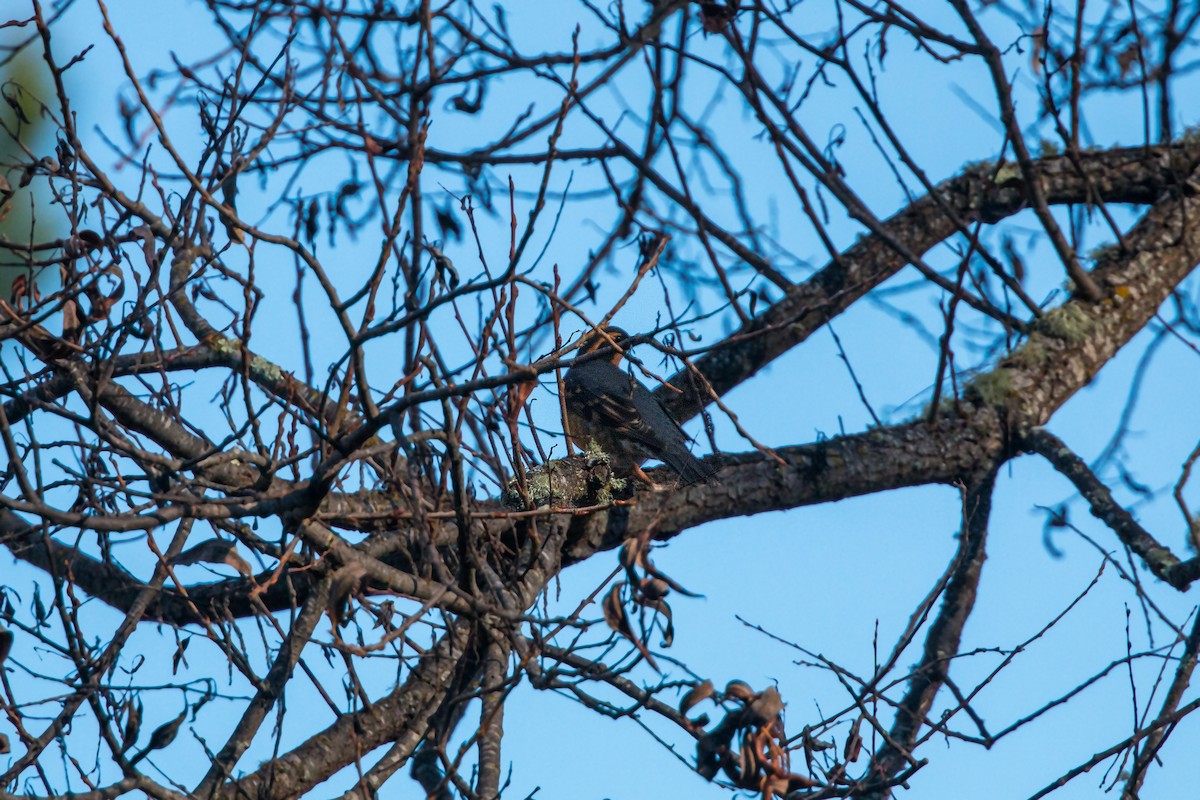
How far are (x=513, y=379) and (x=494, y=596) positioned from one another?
1.07 metres

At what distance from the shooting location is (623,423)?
18.7 ft

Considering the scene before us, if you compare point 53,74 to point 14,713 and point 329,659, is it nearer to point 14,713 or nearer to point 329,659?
point 14,713

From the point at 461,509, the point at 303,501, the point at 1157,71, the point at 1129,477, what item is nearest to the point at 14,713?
the point at 303,501

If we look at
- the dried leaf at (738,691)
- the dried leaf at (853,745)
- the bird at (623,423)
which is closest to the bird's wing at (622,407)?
the bird at (623,423)

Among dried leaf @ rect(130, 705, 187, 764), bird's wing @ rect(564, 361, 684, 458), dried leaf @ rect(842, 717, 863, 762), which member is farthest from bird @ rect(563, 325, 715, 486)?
dried leaf @ rect(130, 705, 187, 764)

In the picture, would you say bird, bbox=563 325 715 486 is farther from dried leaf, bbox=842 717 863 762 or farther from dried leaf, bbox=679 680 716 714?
dried leaf, bbox=679 680 716 714

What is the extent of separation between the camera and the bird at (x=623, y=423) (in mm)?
5188

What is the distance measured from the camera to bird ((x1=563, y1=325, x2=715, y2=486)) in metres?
5.19

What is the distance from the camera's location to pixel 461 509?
298cm

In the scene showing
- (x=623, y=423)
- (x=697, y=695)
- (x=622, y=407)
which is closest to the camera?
(x=697, y=695)

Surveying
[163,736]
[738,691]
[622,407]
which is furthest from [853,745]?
[622,407]

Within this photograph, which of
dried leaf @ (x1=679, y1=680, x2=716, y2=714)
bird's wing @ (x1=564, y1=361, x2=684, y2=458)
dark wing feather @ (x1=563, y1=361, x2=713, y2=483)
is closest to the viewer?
dried leaf @ (x1=679, y1=680, x2=716, y2=714)

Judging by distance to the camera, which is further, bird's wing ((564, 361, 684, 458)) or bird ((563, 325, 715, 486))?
bird's wing ((564, 361, 684, 458))

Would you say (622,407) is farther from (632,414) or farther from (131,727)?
(131,727)
